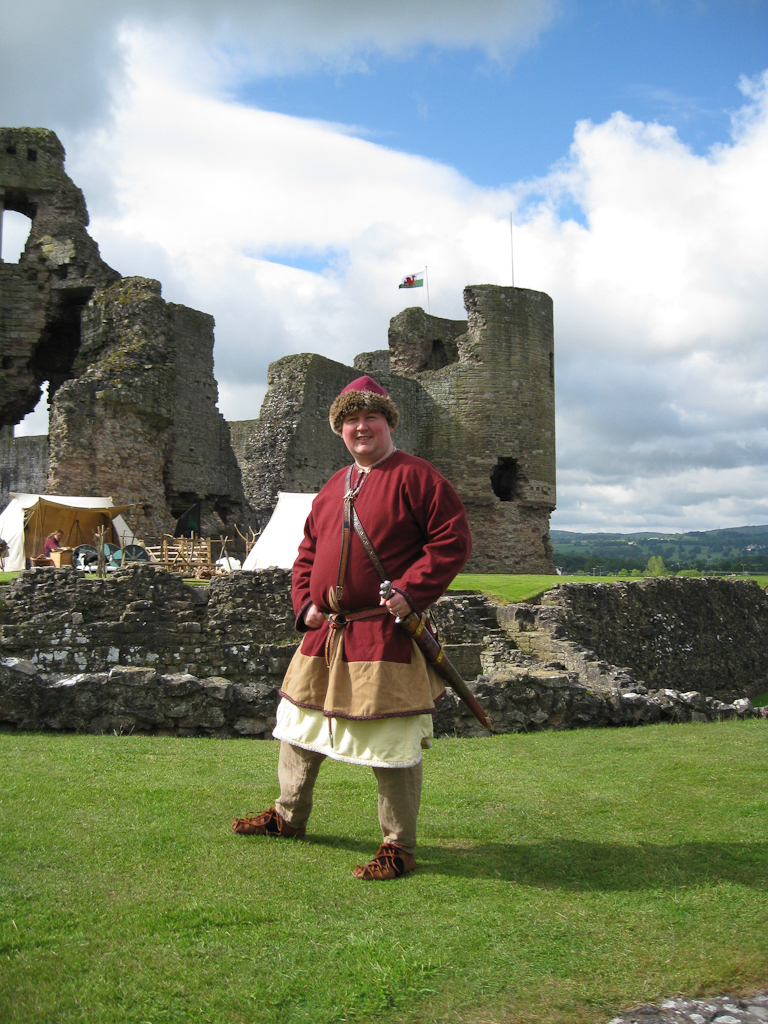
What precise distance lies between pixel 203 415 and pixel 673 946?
23307 millimetres

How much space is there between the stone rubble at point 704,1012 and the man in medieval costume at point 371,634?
144 centimetres

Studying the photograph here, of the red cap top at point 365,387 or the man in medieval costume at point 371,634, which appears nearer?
the man in medieval costume at point 371,634

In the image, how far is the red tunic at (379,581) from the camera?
13.8ft

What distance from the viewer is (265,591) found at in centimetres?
1304

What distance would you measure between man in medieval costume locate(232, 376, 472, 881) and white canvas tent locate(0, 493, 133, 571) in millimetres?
16304

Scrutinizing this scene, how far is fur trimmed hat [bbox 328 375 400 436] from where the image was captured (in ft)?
15.4

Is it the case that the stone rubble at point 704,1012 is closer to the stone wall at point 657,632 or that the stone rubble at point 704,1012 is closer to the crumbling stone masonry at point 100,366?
the stone wall at point 657,632

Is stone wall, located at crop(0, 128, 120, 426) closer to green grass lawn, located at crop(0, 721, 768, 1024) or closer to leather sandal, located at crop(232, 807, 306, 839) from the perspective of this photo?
green grass lawn, located at crop(0, 721, 768, 1024)

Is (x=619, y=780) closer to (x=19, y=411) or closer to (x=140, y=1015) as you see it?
(x=140, y=1015)

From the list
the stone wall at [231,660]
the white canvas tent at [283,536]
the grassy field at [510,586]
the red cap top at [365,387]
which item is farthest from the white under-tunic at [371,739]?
the white canvas tent at [283,536]

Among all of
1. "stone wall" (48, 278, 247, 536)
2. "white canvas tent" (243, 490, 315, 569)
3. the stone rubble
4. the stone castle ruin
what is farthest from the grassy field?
the stone rubble

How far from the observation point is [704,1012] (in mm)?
2781

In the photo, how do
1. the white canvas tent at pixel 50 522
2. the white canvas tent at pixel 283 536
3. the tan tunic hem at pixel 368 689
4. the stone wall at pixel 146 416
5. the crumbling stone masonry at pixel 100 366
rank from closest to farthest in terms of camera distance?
the tan tunic hem at pixel 368 689
the white canvas tent at pixel 283 536
the white canvas tent at pixel 50 522
the stone wall at pixel 146 416
the crumbling stone masonry at pixel 100 366

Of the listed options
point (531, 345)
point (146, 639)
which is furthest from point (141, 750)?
point (531, 345)
